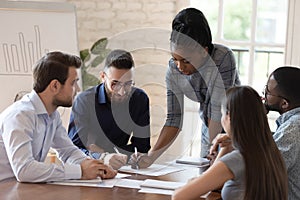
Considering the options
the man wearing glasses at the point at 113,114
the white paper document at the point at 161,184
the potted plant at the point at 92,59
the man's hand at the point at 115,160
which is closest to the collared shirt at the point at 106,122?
the man wearing glasses at the point at 113,114

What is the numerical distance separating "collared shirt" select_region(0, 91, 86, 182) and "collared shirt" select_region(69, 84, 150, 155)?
0.45m

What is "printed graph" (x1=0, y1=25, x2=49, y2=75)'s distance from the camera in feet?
12.3

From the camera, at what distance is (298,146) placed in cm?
210

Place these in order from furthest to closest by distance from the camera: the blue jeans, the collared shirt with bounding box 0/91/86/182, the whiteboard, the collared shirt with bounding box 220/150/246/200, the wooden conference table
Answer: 1. the whiteboard
2. the blue jeans
3. the collared shirt with bounding box 0/91/86/182
4. the wooden conference table
5. the collared shirt with bounding box 220/150/246/200

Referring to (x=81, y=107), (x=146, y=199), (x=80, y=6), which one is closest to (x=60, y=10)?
(x=80, y=6)

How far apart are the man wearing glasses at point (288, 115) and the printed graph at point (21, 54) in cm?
199

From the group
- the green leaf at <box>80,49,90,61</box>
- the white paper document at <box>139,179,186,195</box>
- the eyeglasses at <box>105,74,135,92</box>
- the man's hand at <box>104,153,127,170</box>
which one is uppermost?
the eyeglasses at <box>105,74,135,92</box>

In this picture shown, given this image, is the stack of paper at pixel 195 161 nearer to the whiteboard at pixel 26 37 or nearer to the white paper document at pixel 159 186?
the white paper document at pixel 159 186

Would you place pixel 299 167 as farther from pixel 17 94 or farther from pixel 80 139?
pixel 17 94

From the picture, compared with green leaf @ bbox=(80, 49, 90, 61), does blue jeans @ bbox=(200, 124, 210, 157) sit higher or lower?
lower

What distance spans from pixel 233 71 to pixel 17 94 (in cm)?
166

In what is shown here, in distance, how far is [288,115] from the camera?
2203 mm

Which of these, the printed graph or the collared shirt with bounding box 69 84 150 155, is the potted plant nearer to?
the printed graph

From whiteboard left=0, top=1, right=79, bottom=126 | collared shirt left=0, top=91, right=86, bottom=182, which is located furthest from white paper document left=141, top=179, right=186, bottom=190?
whiteboard left=0, top=1, right=79, bottom=126
